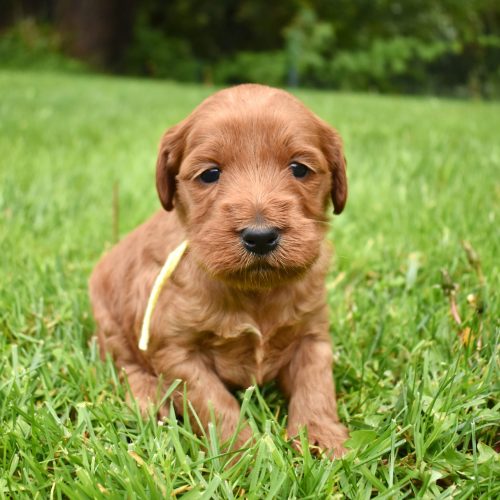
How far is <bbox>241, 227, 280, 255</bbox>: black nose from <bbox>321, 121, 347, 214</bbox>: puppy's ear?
56 centimetres

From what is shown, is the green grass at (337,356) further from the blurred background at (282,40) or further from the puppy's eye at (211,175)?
the blurred background at (282,40)

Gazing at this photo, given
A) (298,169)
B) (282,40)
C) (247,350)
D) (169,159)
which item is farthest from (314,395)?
(282,40)

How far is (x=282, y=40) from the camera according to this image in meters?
22.5

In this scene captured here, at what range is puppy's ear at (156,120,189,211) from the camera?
7.36ft

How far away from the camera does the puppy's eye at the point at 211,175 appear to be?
2.10 m

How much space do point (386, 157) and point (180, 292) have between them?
13.3ft

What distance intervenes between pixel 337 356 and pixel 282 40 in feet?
70.6

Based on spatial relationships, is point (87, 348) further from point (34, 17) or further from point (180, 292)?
point (34, 17)

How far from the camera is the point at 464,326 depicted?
8.04 ft

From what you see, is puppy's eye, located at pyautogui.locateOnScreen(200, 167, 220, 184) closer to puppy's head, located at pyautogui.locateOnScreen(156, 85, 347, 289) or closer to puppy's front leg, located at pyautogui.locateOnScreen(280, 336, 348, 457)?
puppy's head, located at pyautogui.locateOnScreen(156, 85, 347, 289)

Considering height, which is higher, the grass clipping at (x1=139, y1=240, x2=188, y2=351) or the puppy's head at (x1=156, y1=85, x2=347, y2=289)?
the puppy's head at (x1=156, y1=85, x2=347, y2=289)

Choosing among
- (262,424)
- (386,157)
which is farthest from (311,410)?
(386,157)

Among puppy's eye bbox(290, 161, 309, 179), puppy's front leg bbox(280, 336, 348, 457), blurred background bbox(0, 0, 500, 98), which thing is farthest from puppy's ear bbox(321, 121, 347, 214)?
blurred background bbox(0, 0, 500, 98)

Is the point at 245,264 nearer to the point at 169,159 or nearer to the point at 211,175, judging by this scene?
the point at 211,175
